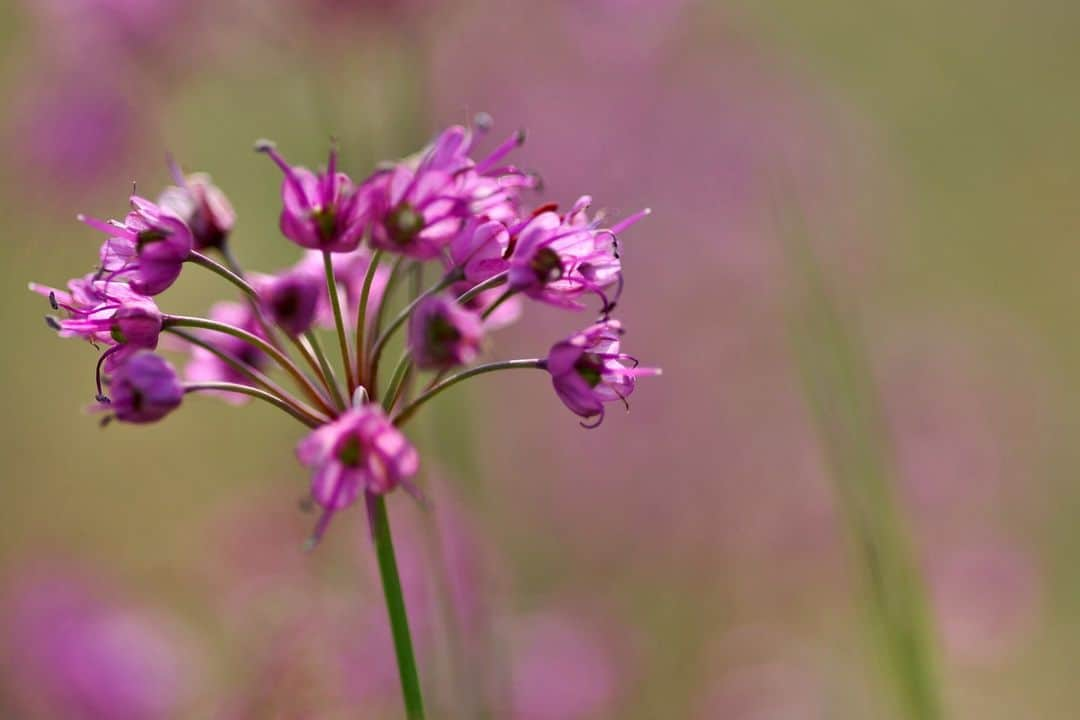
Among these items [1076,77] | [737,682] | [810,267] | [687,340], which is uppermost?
[1076,77]

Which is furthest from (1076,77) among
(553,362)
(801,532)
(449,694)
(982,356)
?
(553,362)

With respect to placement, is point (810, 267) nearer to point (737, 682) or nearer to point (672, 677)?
point (737, 682)

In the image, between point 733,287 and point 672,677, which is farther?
point 733,287

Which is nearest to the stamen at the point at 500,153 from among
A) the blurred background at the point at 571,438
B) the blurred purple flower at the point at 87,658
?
the blurred background at the point at 571,438

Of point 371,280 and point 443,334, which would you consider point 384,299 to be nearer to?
point 371,280

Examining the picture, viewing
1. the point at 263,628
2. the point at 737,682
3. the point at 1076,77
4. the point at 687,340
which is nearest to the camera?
the point at 263,628

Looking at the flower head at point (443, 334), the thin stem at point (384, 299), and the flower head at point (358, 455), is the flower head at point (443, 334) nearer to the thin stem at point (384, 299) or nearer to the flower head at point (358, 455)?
the flower head at point (358, 455)

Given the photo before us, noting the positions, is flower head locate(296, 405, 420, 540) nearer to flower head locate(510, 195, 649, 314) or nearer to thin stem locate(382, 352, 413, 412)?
thin stem locate(382, 352, 413, 412)

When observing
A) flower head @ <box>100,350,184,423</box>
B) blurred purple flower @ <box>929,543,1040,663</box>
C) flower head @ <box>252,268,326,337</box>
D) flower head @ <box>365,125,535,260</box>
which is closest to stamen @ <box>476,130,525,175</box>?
flower head @ <box>365,125,535,260</box>
